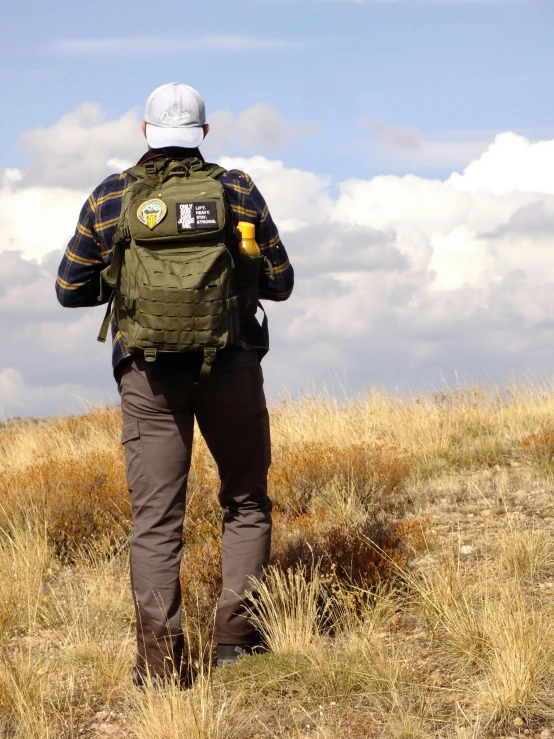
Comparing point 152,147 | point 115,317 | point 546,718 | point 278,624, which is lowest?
point 546,718

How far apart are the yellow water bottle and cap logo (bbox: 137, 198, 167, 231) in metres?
0.36

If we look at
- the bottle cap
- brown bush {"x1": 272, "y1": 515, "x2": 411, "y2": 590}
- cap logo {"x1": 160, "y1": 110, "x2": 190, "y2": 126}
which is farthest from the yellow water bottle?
brown bush {"x1": 272, "y1": 515, "x2": 411, "y2": 590}

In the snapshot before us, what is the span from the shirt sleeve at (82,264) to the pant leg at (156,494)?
406mm

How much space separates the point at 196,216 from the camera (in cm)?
355

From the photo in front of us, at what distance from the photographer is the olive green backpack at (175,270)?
352 cm

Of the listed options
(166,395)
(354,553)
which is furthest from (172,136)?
(354,553)

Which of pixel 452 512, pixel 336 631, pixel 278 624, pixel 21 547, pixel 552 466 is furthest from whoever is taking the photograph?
pixel 552 466

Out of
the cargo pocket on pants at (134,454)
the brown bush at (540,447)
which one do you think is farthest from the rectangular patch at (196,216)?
the brown bush at (540,447)

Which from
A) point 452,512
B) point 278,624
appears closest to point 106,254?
point 278,624

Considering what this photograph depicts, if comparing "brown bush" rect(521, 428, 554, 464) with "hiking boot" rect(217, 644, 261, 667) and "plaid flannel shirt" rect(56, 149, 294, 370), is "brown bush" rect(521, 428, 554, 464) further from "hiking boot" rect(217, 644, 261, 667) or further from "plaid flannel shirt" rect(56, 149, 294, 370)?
"plaid flannel shirt" rect(56, 149, 294, 370)

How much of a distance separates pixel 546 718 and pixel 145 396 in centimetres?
203

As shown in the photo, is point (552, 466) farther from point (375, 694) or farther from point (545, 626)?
point (375, 694)

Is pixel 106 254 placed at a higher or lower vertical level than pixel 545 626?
higher

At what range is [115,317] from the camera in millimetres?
3785
